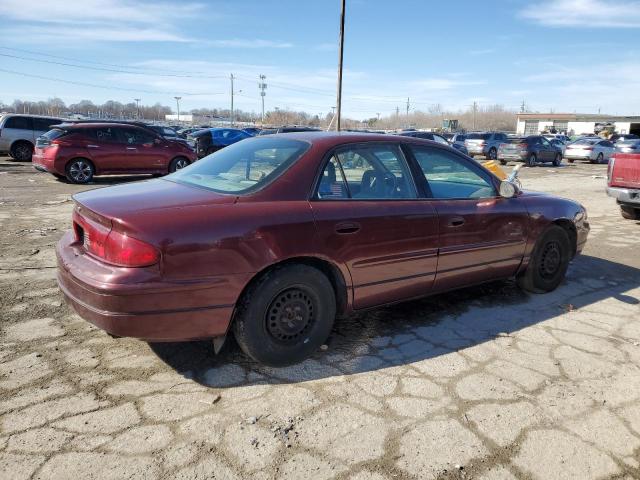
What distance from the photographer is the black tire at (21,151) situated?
58.6ft

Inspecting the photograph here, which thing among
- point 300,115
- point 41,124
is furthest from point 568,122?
point 41,124

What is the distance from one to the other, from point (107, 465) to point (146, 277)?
0.91 m

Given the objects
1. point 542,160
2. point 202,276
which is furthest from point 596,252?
point 542,160

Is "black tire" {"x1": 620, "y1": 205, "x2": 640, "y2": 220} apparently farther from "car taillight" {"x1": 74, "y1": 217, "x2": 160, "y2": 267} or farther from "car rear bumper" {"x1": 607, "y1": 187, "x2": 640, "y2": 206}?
"car taillight" {"x1": 74, "y1": 217, "x2": 160, "y2": 267}

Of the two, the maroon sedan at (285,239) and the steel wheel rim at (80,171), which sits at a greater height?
the maroon sedan at (285,239)

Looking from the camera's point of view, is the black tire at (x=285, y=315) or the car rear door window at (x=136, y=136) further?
the car rear door window at (x=136, y=136)

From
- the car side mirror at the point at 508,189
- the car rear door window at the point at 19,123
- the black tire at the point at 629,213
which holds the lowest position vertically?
the black tire at the point at 629,213

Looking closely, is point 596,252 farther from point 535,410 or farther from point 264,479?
point 264,479

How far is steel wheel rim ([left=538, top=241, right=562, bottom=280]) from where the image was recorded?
189 inches

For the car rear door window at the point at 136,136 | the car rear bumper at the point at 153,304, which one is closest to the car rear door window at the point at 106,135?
the car rear door window at the point at 136,136

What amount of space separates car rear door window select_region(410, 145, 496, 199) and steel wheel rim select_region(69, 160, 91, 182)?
35.5ft

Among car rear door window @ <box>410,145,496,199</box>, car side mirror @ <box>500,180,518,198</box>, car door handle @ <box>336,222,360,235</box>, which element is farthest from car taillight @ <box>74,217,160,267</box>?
car side mirror @ <box>500,180,518,198</box>

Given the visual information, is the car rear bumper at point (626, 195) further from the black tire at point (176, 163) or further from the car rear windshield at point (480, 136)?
the car rear windshield at point (480, 136)

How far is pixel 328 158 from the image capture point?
341 cm
